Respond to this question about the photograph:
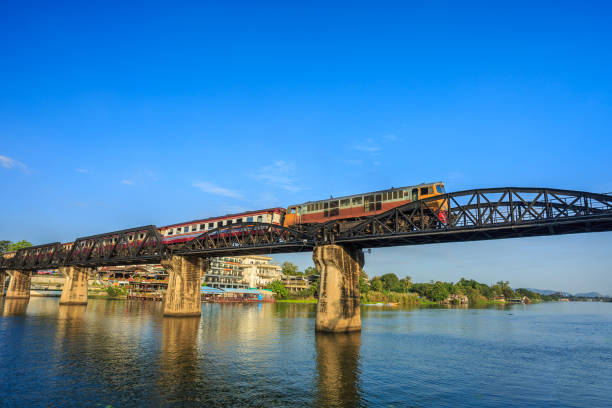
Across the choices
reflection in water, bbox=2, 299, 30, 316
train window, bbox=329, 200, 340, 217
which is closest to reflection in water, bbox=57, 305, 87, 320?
reflection in water, bbox=2, 299, 30, 316

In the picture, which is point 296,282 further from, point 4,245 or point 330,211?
point 330,211

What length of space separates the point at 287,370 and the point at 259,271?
133673mm

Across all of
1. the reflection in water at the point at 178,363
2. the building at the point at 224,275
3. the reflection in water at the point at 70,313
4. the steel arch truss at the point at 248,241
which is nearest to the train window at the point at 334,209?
the steel arch truss at the point at 248,241

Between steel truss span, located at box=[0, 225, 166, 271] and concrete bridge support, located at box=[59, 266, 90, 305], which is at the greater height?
steel truss span, located at box=[0, 225, 166, 271]

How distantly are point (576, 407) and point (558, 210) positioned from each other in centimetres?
1790

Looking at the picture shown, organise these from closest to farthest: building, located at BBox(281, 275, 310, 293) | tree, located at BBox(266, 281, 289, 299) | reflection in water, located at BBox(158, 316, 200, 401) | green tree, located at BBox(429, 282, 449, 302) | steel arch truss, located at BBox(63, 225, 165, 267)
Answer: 1. reflection in water, located at BBox(158, 316, 200, 401)
2. steel arch truss, located at BBox(63, 225, 165, 267)
3. tree, located at BBox(266, 281, 289, 299)
4. building, located at BBox(281, 275, 310, 293)
5. green tree, located at BBox(429, 282, 449, 302)

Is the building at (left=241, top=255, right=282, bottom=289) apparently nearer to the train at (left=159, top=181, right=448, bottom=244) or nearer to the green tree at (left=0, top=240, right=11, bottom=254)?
the train at (left=159, top=181, right=448, bottom=244)

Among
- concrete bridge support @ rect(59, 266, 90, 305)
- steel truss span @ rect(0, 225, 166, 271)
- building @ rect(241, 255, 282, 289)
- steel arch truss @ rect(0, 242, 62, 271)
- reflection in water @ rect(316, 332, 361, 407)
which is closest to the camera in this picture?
reflection in water @ rect(316, 332, 361, 407)

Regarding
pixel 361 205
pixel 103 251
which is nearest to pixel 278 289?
pixel 103 251

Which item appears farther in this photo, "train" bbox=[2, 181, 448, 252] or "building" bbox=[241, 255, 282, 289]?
"building" bbox=[241, 255, 282, 289]

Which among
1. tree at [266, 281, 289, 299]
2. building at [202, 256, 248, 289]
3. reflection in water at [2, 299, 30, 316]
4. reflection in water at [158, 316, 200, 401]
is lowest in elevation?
reflection in water at [2, 299, 30, 316]

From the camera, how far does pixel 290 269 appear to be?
575 ft

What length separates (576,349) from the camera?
134 ft

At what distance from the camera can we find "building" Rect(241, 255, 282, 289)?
151m
